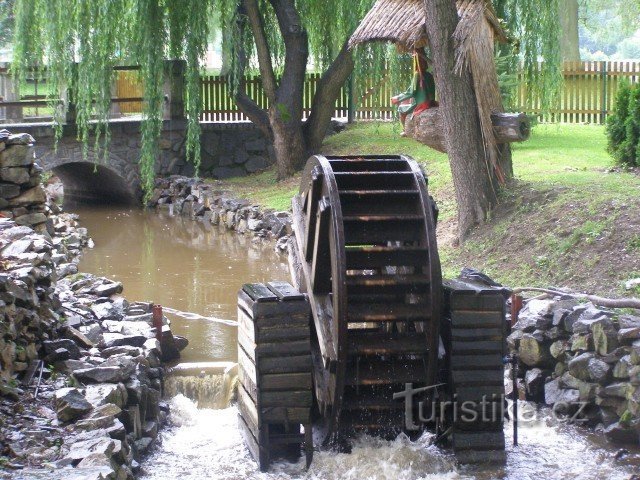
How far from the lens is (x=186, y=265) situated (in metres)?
15.3

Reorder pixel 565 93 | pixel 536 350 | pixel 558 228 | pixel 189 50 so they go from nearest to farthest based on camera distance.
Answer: pixel 536 350
pixel 558 228
pixel 189 50
pixel 565 93

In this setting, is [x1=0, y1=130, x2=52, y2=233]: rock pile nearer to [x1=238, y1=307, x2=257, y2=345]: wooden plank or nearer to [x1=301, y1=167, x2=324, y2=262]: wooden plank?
[x1=238, y1=307, x2=257, y2=345]: wooden plank

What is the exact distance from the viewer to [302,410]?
24.1ft

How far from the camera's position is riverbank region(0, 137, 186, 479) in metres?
6.30

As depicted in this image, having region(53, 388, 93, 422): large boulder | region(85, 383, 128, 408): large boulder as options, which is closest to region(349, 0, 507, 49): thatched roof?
region(85, 383, 128, 408): large boulder

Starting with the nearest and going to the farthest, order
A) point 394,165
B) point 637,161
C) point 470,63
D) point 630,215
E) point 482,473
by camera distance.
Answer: point 482,473
point 394,165
point 630,215
point 470,63
point 637,161

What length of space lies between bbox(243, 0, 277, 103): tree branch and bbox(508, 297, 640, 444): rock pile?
11.2 metres

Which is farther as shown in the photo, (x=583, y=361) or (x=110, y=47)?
(x=110, y=47)

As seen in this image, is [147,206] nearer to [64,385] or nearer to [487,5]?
[487,5]

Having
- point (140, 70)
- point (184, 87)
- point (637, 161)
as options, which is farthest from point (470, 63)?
point (184, 87)

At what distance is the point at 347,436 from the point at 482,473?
39.4 inches

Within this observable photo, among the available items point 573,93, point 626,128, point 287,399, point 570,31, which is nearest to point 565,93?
point 573,93

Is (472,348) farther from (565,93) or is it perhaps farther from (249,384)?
(565,93)

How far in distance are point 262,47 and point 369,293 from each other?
1233 centimetres
